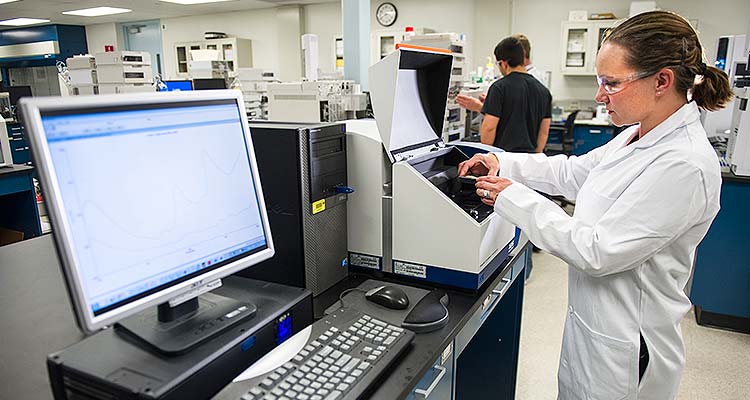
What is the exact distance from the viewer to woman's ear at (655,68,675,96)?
1111mm

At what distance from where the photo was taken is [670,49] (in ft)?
3.59

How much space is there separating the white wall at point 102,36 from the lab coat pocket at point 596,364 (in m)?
11.2

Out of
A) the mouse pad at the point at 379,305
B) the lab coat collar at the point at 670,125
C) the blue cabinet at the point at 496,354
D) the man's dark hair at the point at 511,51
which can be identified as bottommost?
the blue cabinet at the point at 496,354

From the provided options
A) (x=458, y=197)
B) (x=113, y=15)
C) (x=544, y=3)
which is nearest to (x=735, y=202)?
(x=458, y=197)

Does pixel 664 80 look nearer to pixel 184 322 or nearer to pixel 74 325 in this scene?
pixel 184 322

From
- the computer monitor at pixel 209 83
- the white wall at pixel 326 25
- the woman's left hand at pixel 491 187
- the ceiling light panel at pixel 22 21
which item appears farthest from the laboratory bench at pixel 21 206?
the ceiling light panel at pixel 22 21

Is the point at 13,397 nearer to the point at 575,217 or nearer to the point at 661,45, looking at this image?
the point at 575,217

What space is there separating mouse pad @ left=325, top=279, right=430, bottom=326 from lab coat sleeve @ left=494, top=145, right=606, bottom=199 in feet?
1.98

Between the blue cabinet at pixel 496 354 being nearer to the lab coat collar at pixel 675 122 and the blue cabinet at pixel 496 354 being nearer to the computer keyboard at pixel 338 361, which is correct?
the lab coat collar at pixel 675 122

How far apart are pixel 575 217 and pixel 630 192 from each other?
0.15m

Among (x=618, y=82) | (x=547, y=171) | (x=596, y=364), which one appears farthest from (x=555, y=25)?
(x=596, y=364)

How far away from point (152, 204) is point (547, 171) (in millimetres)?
1263

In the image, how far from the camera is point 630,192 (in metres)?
1.10

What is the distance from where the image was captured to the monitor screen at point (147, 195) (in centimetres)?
65
